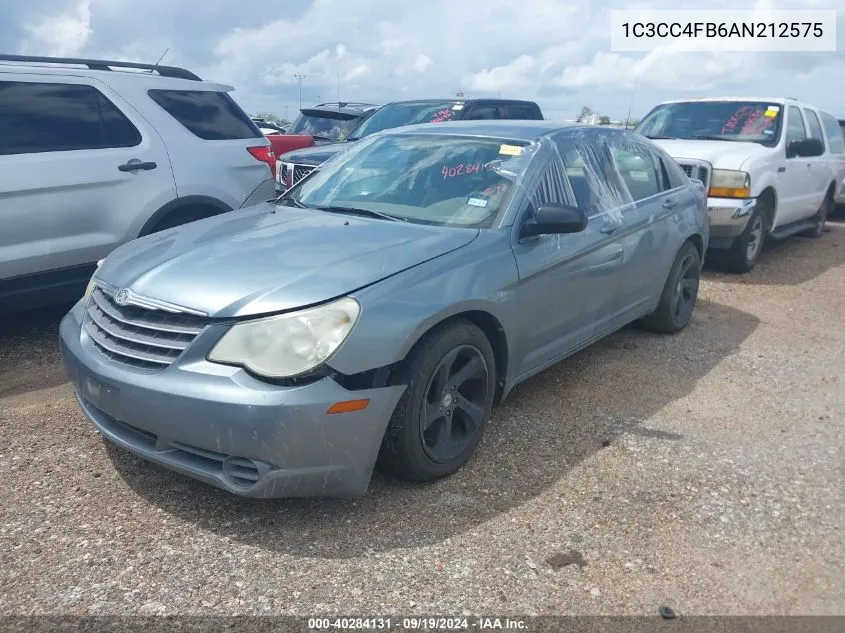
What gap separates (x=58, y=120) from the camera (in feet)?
16.5

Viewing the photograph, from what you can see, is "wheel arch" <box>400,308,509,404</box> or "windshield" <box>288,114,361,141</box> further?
"windshield" <box>288,114,361,141</box>

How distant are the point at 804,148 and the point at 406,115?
4684 millimetres

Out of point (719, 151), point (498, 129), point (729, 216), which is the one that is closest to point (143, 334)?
point (498, 129)

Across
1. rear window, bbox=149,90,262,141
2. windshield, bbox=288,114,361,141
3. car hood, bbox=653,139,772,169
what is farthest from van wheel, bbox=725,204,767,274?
windshield, bbox=288,114,361,141

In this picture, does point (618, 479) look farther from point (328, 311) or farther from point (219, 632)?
point (219, 632)

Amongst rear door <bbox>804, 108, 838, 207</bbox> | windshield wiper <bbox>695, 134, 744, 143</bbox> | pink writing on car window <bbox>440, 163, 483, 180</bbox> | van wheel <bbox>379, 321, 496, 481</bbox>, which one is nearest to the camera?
van wheel <bbox>379, 321, 496, 481</bbox>

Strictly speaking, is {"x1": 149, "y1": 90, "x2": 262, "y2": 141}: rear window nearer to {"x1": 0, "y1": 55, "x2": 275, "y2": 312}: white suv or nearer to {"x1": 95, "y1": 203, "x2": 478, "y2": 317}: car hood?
{"x1": 0, "y1": 55, "x2": 275, "y2": 312}: white suv

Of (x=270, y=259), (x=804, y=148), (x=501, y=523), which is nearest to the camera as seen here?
(x=501, y=523)

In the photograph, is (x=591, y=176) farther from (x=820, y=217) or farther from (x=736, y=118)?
(x=820, y=217)

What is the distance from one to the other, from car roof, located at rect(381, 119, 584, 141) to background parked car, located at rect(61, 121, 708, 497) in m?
0.02

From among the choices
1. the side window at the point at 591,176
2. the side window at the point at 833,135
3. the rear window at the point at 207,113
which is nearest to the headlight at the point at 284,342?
the side window at the point at 591,176

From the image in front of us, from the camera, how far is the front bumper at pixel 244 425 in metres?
2.73

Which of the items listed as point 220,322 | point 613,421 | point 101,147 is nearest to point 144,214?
point 101,147

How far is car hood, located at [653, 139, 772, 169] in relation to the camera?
24.9 feet
